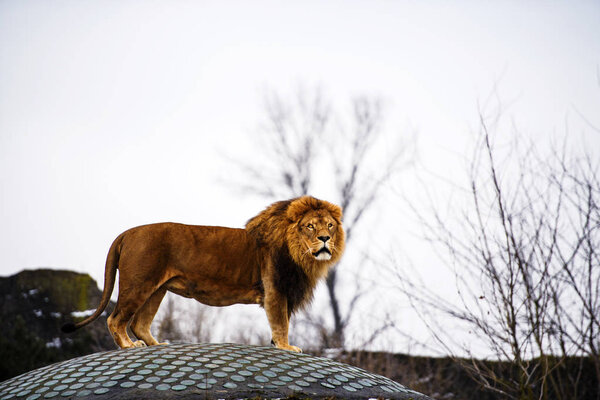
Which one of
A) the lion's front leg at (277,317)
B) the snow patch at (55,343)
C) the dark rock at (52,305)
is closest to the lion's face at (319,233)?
the lion's front leg at (277,317)

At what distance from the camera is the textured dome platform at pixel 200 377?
356 centimetres

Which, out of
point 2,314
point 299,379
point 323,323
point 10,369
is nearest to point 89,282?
point 2,314

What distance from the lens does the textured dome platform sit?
356cm

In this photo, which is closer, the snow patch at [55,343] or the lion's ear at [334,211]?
the lion's ear at [334,211]

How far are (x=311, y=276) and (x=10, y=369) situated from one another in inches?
294

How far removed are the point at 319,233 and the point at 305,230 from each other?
0.12 meters

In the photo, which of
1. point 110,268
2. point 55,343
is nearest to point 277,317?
point 110,268

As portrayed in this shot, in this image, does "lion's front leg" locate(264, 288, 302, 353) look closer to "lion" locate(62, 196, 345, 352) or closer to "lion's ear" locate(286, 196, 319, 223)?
"lion" locate(62, 196, 345, 352)

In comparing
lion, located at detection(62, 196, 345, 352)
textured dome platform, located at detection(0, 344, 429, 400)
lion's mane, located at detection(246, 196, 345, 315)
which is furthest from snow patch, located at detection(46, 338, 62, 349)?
lion's mane, located at detection(246, 196, 345, 315)

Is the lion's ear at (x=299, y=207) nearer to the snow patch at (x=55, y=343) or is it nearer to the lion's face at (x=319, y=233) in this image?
the lion's face at (x=319, y=233)

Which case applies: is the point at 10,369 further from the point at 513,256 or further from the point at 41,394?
the point at 513,256

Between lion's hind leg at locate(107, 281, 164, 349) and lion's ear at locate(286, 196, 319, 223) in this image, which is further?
lion's ear at locate(286, 196, 319, 223)

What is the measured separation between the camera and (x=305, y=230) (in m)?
4.83

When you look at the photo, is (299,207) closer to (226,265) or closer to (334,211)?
(334,211)
